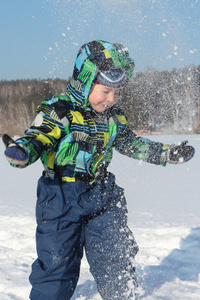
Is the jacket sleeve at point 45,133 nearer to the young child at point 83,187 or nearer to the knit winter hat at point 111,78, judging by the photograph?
the young child at point 83,187

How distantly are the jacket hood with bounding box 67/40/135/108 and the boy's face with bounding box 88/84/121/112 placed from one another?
3cm

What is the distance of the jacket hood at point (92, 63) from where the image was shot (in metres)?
1.81

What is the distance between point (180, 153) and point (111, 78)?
636 millimetres

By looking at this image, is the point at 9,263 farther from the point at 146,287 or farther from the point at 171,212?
the point at 171,212

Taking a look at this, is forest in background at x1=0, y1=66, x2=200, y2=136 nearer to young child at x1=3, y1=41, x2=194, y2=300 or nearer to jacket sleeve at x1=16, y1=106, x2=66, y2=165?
young child at x1=3, y1=41, x2=194, y2=300

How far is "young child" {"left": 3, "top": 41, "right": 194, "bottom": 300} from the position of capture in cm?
176

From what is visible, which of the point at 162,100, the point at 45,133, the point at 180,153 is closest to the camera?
the point at 45,133

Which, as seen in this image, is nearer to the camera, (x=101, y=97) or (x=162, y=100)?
(x=101, y=97)

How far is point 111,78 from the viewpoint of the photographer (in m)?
1.81

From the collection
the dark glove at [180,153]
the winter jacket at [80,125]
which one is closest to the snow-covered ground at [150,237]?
the dark glove at [180,153]

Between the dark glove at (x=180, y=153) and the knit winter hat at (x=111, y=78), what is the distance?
561 millimetres

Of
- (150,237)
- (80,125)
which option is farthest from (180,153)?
(150,237)

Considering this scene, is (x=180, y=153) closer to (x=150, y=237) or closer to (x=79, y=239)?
(x=79, y=239)

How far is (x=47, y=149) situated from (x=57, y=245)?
476mm
